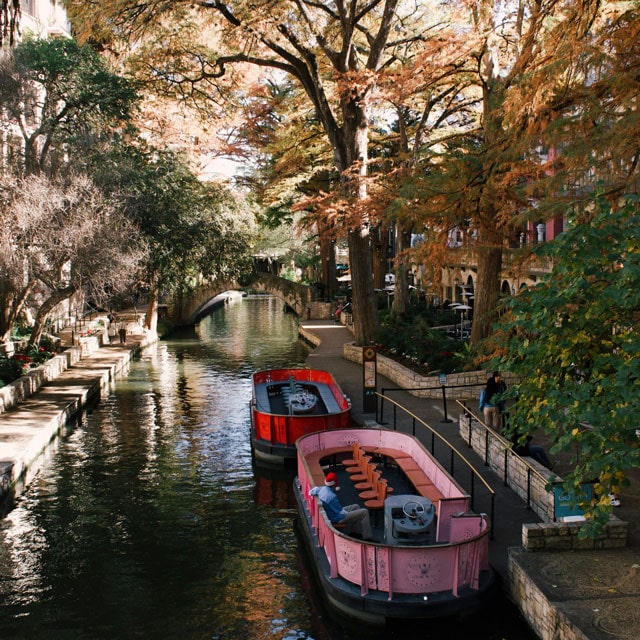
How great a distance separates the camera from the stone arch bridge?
176ft

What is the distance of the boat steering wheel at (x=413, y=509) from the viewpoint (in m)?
12.2

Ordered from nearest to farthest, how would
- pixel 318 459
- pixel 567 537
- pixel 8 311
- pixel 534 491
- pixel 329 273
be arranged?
pixel 567 537 → pixel 534 491 → pixel 318 459 → pixel 8 311 → pixel 329 273

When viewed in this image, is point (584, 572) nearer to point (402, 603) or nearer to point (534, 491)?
point (402, 603)

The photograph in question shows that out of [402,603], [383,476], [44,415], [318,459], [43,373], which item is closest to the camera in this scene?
[402,603]

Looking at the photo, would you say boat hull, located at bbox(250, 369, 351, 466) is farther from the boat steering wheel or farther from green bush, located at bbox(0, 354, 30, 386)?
green bush, located at bbox(0, 354, 30, 386)

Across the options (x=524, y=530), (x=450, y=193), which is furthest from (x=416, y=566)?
(x=450, y=193)

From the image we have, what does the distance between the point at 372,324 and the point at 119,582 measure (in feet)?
69.5

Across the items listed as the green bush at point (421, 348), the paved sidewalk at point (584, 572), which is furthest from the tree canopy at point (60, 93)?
the paved sidewalk at point (584, 572)

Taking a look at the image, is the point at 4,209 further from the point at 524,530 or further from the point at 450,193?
the point at 524,530

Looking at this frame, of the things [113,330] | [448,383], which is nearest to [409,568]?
[448,383]

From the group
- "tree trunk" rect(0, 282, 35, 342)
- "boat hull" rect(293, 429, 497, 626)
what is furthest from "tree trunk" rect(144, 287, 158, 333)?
"boat hull" rect(293, 429, 497, 626)

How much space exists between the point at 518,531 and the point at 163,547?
6.49 meters

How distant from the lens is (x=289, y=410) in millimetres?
22359

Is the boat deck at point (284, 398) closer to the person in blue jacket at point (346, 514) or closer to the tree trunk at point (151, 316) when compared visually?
the person in blue jacket at point (346, 514)
